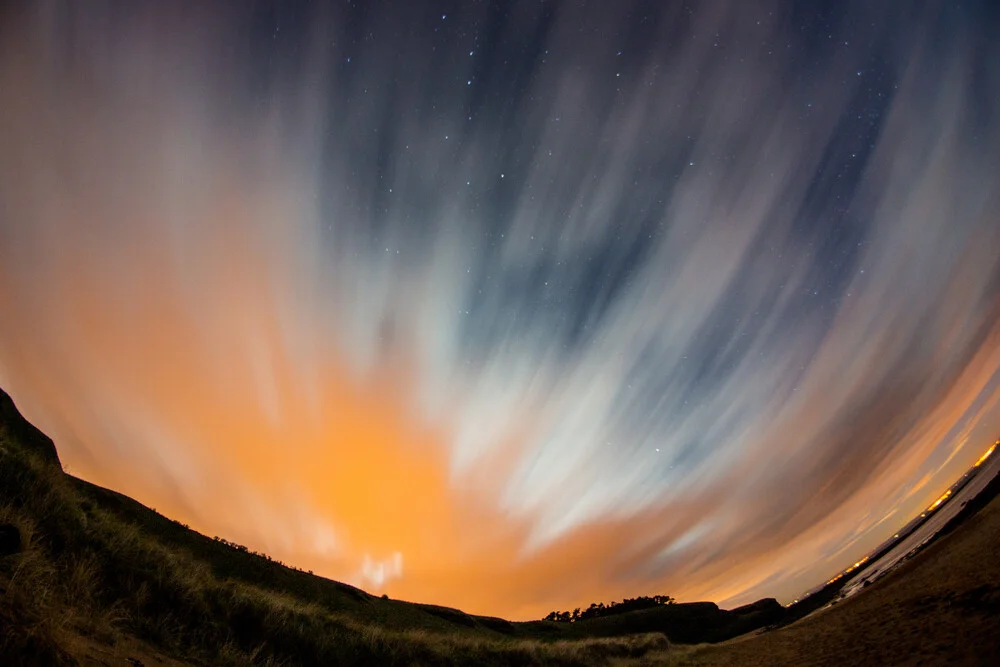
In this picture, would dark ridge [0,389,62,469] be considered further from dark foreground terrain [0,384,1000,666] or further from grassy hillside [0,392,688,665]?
grassy hillside [0,392,688,665]

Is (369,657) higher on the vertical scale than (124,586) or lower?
lower

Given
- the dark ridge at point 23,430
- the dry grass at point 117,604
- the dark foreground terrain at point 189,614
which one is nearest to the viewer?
the dry grass at point 117,604

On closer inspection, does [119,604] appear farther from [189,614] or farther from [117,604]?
[189,614]

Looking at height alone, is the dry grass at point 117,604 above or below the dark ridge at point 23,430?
below

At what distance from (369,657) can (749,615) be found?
66902 millimetres

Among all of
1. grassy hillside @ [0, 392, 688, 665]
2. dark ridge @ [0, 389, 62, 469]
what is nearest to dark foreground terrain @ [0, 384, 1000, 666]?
grassy hillside @ [0, 392, 688, 665]

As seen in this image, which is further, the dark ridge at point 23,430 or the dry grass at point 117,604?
the dark ridge at point 23,430

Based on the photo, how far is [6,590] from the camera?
3.26m

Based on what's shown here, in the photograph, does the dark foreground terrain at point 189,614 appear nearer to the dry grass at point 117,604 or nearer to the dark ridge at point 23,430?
the dry grass at point 117,604

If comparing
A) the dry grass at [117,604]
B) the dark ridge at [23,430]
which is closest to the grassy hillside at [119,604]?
the dry grass at [117,604]

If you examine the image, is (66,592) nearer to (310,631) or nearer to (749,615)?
(310,631)

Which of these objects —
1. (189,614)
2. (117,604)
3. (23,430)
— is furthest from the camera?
(23,430)

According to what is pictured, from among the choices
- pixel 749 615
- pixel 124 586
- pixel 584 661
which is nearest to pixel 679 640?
pixel 749 615

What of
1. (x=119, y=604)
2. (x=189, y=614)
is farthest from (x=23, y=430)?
(x=119, y=604)
